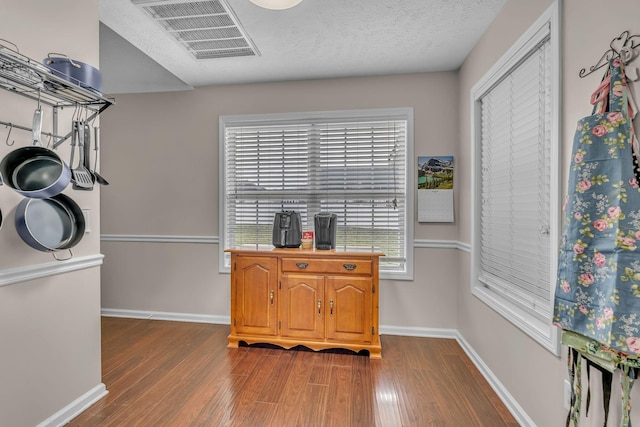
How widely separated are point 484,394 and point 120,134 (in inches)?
166

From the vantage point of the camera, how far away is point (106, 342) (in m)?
2.84

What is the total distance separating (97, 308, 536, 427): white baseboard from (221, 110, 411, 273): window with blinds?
62 centimetres

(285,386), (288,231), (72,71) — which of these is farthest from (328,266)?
(72,71)

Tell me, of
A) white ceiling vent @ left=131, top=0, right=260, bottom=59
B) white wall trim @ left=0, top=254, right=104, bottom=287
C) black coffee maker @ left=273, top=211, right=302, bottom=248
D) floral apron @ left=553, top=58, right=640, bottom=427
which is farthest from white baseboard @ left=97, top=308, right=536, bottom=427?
white ceiling vent @ left=131, top=0, right=260, bottom=59

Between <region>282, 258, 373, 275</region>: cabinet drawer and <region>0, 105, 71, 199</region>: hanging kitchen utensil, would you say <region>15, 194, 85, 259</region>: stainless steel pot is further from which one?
<region>282, 258, 373, 275</region>: cabinet drawer

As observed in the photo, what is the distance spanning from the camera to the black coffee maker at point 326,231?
2.84m

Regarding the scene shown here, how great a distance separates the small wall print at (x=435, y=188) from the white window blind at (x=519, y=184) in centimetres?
46

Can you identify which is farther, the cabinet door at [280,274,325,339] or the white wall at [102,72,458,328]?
the white wall at [102,72,458,328]

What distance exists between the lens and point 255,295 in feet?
9.04

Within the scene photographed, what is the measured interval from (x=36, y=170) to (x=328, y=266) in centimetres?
199

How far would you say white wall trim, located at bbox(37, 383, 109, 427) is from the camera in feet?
5.55

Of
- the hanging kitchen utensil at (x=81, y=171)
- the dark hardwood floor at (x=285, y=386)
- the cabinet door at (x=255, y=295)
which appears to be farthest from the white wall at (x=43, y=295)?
the cabinet door at (x=255, y=295)

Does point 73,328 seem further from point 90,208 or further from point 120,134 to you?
point 120,134

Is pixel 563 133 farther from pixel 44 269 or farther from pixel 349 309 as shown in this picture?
pixel 44 269
